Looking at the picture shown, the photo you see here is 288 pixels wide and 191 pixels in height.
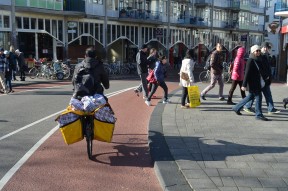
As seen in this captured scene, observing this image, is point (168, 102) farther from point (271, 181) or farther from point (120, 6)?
point (120, 6)

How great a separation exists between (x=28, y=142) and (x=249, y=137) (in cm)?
405

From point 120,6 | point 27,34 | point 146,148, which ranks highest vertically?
point 120,6

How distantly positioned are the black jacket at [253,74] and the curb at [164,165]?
246 centimetres

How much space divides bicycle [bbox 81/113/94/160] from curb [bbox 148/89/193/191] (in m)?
0.98

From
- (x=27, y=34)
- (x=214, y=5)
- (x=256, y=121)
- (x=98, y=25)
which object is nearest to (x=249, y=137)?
(x=256, y=121)

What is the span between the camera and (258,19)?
215 feet

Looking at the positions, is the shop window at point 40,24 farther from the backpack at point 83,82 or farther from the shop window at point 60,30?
the backpack at point 83,82

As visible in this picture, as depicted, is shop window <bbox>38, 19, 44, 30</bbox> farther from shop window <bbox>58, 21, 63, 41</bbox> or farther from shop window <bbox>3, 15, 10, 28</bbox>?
shop window <bbox>3, 15, 10, 28</bbox>

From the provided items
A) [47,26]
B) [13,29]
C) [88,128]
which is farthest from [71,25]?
[88,128]

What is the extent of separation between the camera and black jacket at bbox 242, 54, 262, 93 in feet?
28.5

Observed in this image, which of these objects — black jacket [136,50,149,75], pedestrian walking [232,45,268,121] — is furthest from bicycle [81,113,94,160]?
black jacket [136,50,149,75]

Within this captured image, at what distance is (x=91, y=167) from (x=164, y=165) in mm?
1101

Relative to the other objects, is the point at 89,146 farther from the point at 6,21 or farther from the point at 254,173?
the point at 6,21

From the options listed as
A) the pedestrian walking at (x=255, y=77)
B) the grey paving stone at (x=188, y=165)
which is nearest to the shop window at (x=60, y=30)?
the pedestrian walking at (x=255, y=77)
